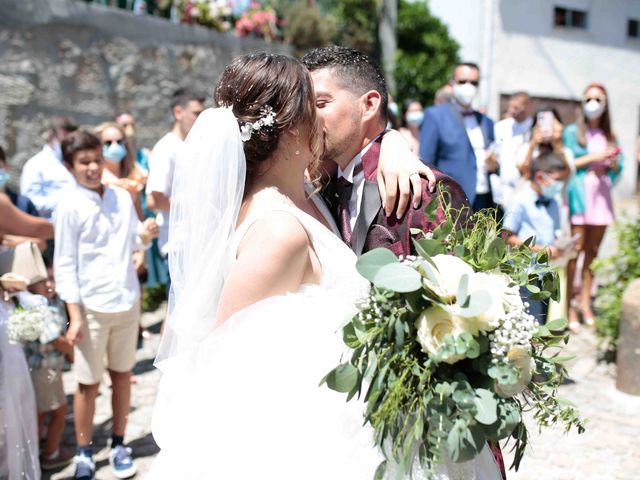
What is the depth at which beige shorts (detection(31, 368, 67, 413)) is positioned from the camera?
4105 mm

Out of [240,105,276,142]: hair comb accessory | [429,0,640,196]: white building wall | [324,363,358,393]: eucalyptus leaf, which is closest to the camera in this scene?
[324,363,358,393]: eucalyptus leaf

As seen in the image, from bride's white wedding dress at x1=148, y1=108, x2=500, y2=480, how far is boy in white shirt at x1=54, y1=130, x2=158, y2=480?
188 centimetres

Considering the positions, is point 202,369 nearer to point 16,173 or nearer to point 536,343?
Result: point 536,343

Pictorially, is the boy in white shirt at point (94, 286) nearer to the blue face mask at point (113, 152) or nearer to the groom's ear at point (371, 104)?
the blue face mask at point (113, 152)

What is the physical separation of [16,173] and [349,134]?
18.7 ft

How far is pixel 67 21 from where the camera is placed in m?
7.59

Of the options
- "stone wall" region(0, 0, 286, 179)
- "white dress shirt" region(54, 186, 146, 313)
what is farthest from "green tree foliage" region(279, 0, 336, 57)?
"white dress shirt" region(54, 186, 146, 313)

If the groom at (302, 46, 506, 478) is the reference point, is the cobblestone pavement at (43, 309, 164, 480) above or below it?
below

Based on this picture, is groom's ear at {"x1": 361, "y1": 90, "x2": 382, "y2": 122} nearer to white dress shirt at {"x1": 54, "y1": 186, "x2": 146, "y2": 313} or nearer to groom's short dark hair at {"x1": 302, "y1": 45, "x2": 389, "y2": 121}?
groom's short dark hair at {"x1": 302, "y1": 45, "x2": 389, "y2": 121}

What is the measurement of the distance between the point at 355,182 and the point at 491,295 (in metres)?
0.96

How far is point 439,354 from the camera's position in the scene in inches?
63.9

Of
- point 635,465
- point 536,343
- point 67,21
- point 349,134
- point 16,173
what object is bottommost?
point 635,465

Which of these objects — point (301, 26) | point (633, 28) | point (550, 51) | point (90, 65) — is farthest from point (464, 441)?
point (633, 28)

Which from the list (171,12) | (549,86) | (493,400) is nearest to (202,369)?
(493,400)
